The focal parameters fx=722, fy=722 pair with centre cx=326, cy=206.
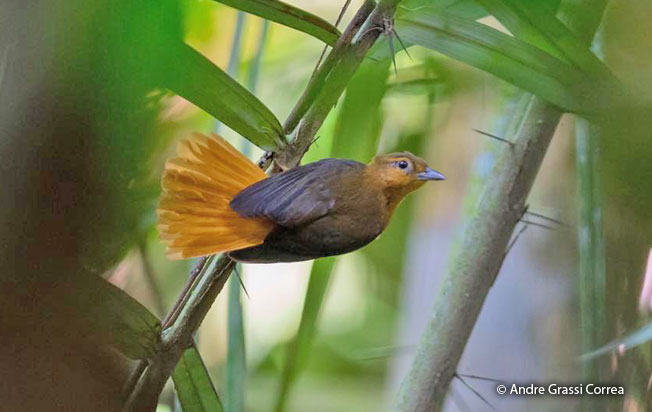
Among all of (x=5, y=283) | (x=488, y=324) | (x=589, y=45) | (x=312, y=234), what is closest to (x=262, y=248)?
(x=312, y=234)

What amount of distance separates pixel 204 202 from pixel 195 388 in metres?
0.15

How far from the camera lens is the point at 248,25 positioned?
2.18 ft

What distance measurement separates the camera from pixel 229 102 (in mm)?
480

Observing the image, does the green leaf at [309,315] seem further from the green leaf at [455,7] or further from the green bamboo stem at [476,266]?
the green leaf at [455,7]

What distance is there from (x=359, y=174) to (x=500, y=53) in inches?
5.5

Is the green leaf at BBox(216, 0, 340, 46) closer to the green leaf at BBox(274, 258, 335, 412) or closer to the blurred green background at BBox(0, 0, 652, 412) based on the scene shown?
the blurred green background at BBox(0, 0, 652, 412)

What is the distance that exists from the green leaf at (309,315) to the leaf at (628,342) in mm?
250

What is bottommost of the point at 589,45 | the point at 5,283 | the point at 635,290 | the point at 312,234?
the point at 5,283

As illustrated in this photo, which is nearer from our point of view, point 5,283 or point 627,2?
point 5,283

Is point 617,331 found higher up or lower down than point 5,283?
higher up

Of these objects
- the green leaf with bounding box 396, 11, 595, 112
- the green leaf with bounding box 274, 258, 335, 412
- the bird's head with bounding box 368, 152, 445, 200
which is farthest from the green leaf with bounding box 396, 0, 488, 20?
the green leaf with bounding box 274, 258, 335, 412

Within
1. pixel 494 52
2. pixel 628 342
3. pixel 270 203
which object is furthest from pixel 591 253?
pixel 270 203

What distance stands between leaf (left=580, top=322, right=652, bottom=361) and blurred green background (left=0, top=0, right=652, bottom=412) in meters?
0.02

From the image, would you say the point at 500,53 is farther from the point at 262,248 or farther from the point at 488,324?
the point at 488,324
